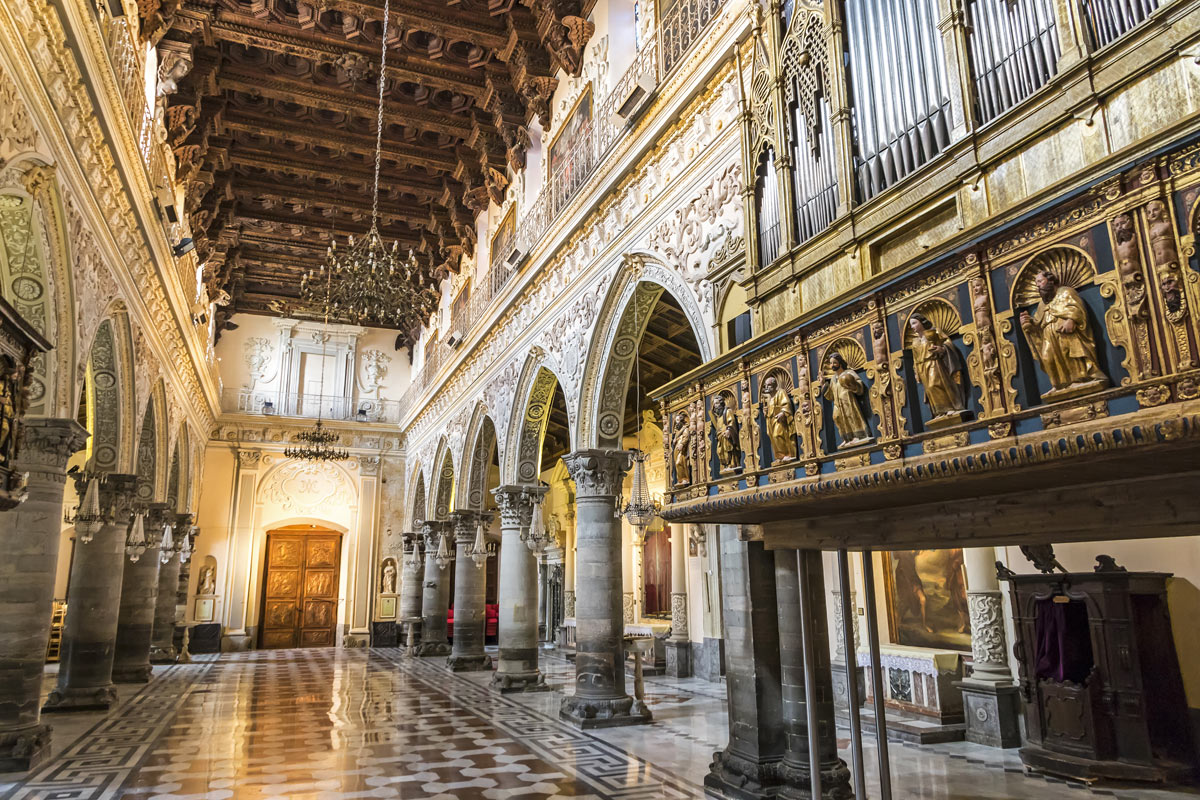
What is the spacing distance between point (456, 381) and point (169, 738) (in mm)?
10096

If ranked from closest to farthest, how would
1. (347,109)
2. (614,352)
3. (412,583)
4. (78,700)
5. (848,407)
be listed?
(848,407)
(614,352)
(78,700)
(347,109)
(412,583)

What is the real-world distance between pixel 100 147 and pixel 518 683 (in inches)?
365

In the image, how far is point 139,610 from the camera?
1482cm

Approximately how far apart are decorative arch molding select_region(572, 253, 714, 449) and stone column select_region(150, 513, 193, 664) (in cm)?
1224

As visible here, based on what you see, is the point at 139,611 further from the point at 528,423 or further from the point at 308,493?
the point at 308,493

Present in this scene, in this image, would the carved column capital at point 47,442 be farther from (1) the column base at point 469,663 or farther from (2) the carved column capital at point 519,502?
(1) the column base at point 469,663

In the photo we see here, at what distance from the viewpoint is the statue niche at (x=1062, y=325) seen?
267cm

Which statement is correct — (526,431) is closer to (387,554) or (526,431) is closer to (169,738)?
(169,738)

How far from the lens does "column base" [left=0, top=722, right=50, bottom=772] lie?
24.4ft

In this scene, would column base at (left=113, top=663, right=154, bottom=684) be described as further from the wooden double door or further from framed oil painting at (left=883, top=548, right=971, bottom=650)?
framed oil painting at (left=883, top=548, right=971, bottom=650)

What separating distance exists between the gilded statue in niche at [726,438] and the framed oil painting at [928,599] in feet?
18.4

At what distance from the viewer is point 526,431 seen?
13.2 metres

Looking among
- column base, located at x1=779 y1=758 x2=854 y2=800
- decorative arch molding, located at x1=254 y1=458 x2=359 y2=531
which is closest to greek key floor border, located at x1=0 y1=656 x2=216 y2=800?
column base, located at x1=779 y1=758 x2=854 y2=800

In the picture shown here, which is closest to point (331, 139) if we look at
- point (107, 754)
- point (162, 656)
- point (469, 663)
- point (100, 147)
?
point (100, 147)
